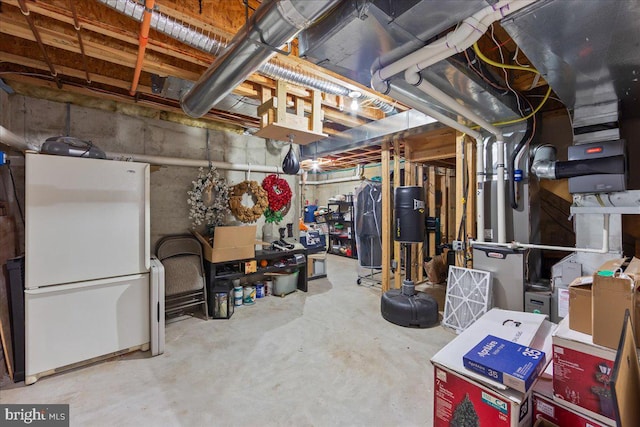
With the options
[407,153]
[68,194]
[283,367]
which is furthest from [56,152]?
[407,153]

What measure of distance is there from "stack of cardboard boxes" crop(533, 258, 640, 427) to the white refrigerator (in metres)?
2.86

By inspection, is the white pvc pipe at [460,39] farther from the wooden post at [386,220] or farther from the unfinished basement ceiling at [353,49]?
the wooden post at [386,220]

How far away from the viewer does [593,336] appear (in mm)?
1034

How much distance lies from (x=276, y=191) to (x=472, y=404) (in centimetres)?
366

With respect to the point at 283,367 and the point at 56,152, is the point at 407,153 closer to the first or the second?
the point at 283,367

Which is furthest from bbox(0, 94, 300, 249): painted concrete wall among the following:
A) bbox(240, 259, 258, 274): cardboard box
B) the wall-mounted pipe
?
the wall-mounted pipe

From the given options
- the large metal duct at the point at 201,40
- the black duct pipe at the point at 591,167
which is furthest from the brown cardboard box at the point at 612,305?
the large metal duct at the point at 201,40

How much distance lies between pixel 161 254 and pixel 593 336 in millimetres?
3904

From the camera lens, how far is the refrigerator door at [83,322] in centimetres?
206

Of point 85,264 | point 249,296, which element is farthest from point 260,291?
point 85,264

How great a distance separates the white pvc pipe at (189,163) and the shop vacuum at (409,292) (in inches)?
85.3

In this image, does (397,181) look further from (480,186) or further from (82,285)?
(82,285)

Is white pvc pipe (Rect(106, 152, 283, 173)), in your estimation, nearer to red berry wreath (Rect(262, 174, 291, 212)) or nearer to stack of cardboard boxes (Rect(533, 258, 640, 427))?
red berry wreath (Rect(262, 174, 291, 212))

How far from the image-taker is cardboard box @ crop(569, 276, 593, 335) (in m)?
1.11
